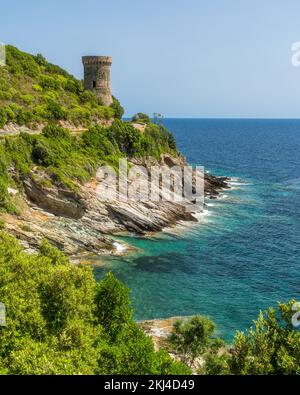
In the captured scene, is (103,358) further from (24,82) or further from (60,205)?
(24,82)

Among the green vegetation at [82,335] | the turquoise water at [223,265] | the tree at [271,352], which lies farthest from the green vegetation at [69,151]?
the tree at [271,352]

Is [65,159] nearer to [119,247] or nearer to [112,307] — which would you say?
[119,247]

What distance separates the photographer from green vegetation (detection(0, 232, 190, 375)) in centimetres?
2033

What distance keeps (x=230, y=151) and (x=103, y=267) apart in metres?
130

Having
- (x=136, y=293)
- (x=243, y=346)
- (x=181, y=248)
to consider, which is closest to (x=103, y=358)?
(x=243, y=346)

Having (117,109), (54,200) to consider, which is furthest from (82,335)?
(117,109)

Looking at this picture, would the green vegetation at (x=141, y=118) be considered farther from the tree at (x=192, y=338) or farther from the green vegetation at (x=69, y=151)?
the tree at (x=192, y=338)

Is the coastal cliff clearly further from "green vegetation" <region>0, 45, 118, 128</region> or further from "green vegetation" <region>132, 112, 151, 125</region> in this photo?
"green vegetation" <region>132, 112, 151, 125</region>

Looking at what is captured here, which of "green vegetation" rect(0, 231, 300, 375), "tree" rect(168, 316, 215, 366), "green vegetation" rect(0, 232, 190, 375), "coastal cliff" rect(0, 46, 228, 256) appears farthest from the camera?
"coastal cliff" rect(0, 46, 228, 256)

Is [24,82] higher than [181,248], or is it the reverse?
[24,82]

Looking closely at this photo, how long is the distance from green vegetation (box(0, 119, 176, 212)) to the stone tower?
11.4 metres

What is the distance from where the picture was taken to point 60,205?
5556cm

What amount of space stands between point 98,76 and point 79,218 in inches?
1634

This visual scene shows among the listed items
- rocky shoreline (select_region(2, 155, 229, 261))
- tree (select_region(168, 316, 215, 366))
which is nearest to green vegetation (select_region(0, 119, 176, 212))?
rocky shoreline (select_region(2, 155, 229, 261))
